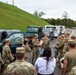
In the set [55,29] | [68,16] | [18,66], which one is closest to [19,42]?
[18,66]

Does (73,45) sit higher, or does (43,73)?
(73,45)

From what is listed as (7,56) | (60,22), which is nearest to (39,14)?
(60,22)

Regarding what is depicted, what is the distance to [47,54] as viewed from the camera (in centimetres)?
687

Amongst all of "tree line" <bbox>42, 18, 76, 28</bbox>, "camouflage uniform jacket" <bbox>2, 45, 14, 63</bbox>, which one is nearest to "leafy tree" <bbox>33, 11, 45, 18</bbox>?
"tree line" <bbox>42, 18, 76, 28</bbox>

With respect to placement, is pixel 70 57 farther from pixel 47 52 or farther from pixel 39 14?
pixel 39 14

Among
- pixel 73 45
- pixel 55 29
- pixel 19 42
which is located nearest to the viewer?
pixel 73 45

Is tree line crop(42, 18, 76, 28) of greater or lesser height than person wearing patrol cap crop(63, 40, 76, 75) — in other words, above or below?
below

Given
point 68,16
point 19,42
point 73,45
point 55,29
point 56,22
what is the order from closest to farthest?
1. point 73,45
2. point 19,42
3. point 55,29
4. point 56,22
5. point 68,16

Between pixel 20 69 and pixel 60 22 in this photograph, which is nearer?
pixel 20 69

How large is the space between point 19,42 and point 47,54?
8.56 meters

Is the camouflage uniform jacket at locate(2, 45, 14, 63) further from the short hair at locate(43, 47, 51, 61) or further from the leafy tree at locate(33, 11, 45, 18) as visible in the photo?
the leafy tree at locate(33, 11, 45, 18)

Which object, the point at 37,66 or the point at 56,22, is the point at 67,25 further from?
the point at 37,66

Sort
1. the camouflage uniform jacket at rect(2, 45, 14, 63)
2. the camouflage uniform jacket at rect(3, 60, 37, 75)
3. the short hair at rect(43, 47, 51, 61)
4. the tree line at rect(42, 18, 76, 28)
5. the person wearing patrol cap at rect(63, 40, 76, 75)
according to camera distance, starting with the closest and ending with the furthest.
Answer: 1. the camouflage uniform jacket at rect(3, 60, 37, 75)
2. the short hair at rect(43, 47, 51, 61)
3. the person wearing patrol cap at rect(63, 40, 76, 75)
4. the camouflage uniform jacket at rect(2, 45, 14, 63)
5. the tree line at rect(42, 18, 76, 28)

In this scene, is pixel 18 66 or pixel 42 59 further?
pixel 42 59
